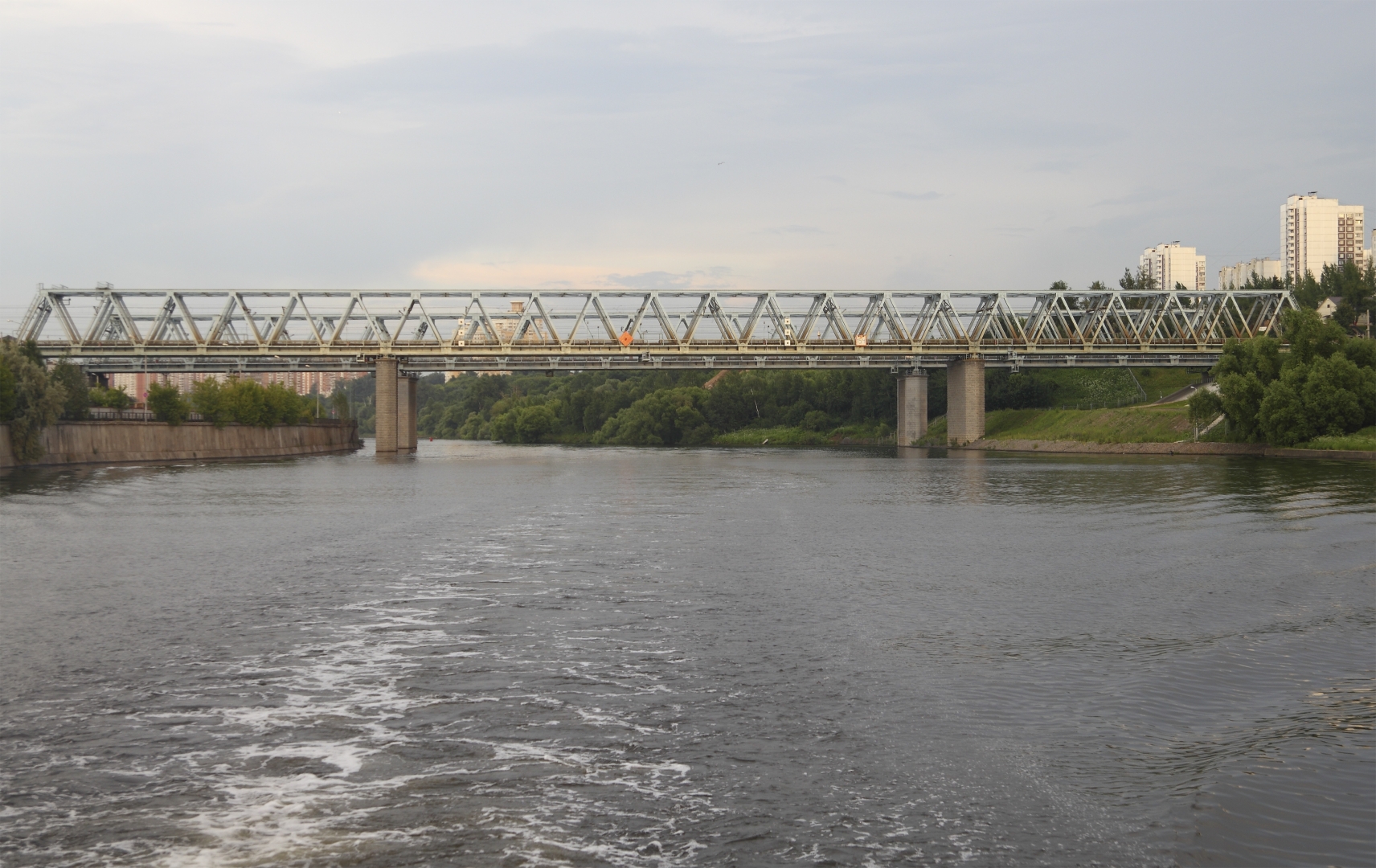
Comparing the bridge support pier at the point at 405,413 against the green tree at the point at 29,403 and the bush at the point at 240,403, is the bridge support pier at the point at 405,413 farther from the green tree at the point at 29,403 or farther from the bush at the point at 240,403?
the green tree at the point at 29,403

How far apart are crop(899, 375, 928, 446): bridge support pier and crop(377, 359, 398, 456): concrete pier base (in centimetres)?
6162

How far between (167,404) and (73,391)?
41.6ft

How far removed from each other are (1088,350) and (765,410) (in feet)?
239

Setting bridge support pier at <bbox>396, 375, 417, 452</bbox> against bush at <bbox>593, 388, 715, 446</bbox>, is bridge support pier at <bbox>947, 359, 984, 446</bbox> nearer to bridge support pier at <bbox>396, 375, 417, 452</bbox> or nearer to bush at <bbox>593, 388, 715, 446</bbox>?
bridge support pier at <bbox>396, 375, 417, 452</bbox>

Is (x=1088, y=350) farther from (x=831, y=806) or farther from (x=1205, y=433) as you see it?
(x=831, y=806)

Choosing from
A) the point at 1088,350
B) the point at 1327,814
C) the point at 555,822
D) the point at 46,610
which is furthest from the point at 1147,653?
the point at 1088,350

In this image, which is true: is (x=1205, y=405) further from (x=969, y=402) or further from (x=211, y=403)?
(x=211, y=403)

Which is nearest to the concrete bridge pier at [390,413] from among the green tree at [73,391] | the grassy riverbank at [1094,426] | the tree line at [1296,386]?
the green tree at [73,391]

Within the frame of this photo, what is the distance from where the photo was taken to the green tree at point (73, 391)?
86812mm

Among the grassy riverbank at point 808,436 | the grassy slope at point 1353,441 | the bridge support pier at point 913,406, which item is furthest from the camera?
the grassy riverbank at point 808,436

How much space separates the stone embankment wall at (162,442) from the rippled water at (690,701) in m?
58.8

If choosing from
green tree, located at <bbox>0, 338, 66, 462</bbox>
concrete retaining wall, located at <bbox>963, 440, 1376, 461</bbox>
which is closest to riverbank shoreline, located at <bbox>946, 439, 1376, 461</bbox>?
concrete retaining wall, located at <bbox>963, 440, 1376, 461</bbox>

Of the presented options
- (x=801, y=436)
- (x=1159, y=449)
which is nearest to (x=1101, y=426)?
(x=1159, y=449)

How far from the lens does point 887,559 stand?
2752 centimetres
